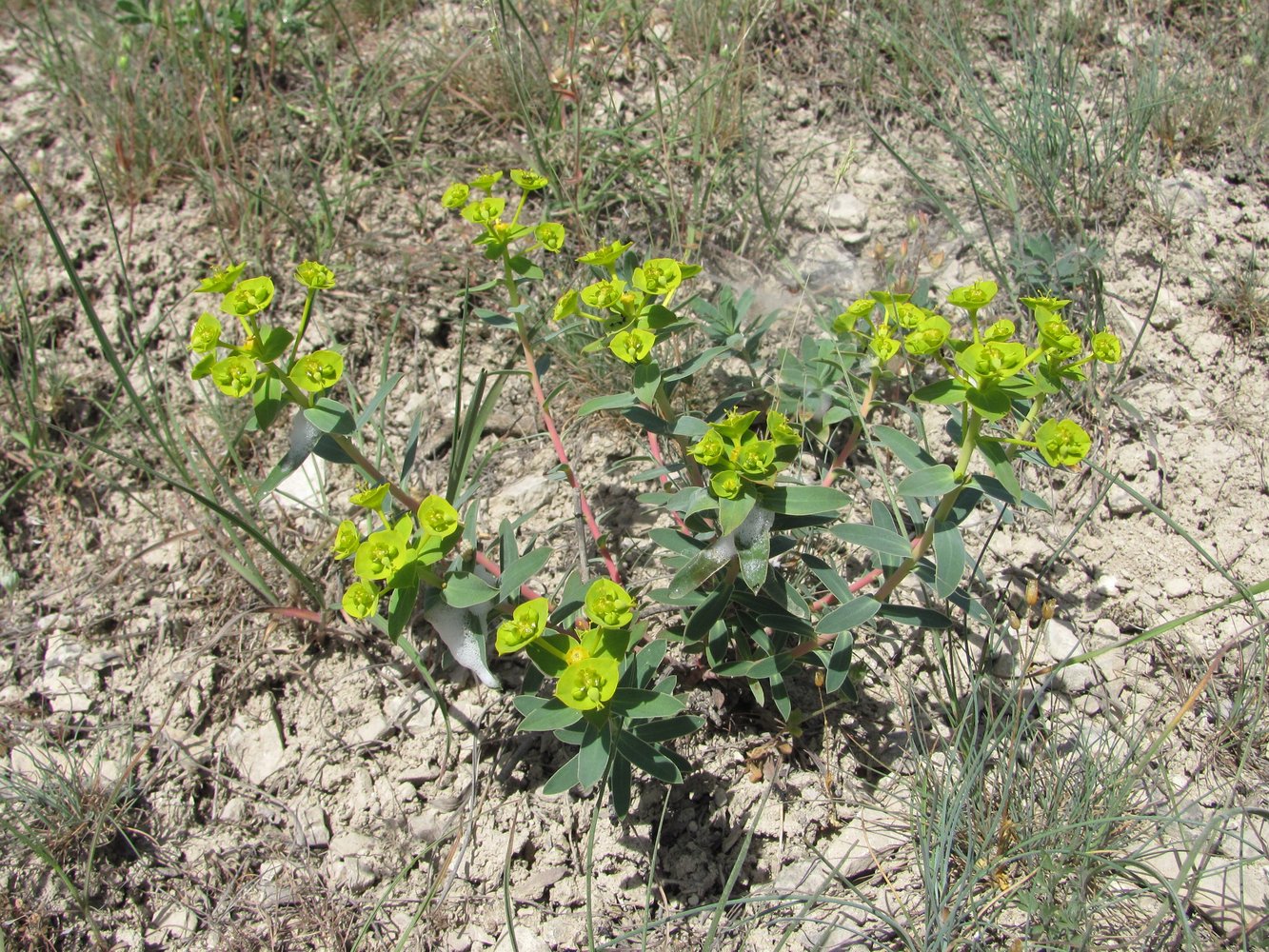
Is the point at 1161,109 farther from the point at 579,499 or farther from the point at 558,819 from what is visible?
the point at 558,819

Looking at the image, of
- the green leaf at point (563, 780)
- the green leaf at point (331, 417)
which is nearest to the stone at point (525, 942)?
the green leaf at point (563, 780)

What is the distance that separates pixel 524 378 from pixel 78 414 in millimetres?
1506

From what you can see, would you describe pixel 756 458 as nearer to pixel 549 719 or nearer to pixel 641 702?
pixel 641 702

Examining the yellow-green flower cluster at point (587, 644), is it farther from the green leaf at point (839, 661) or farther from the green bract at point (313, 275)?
the green bract at point (313, 275)

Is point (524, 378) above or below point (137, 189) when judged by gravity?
below

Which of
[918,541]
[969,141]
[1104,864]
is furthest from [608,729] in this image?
[969,141]

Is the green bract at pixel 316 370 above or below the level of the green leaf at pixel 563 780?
above

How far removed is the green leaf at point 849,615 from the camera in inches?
75.9

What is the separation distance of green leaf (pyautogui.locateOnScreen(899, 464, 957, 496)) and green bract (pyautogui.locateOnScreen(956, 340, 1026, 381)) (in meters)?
0.21

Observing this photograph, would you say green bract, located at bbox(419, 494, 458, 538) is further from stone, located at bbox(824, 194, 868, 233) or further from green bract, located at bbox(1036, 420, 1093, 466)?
stone, located at bbox(824, 194, 868, 233)

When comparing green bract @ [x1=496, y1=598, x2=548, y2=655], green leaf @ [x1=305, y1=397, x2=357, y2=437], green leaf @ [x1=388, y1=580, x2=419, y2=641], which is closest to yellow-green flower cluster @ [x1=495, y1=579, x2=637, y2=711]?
green bract @ [x1=496, y1=598, x2=548, y2=655]

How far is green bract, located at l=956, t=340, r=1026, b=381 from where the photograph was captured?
1684 millimetres

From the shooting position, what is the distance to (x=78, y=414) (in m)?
3.17

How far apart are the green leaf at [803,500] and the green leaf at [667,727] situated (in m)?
0.49
